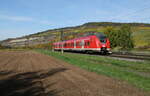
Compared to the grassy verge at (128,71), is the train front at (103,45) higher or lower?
higher

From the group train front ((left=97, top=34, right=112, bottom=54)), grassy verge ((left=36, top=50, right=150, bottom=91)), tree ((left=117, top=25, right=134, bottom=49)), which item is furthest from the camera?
tree ((left=117, top=25, right=134, bottom=49))

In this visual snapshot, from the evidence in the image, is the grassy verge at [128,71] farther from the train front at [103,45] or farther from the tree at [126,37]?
the tree at [126,37]

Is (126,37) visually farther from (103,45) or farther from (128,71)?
(128,71)

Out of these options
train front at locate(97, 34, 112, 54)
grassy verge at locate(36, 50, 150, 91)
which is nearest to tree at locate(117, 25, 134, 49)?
train front at locate(97, 34, 112, 54)

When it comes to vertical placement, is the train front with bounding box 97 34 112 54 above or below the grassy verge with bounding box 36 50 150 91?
above

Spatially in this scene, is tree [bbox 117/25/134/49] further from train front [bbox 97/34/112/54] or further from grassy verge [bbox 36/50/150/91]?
grassy verge [bbox 36/50/150/91]

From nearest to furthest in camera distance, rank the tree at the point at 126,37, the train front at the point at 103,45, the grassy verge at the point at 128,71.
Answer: the grassy verge at the point at 128,71, the train front at the point at 103,45, the tree at the point at 126,37

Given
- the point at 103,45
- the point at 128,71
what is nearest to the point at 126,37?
the point at 103,45

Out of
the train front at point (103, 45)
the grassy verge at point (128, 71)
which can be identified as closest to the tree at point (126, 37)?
the train front at point (103, 45)

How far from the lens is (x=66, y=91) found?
8.53 m

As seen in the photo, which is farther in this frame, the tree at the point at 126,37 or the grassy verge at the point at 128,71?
the tree at the point at 126,37

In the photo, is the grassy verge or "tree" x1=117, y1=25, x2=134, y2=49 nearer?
the grassy verge

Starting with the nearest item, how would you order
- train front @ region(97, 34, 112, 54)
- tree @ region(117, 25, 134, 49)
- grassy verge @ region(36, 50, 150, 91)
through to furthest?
grassy verge @ region(36, 50, 150, 91) → train front @ region(97, 34, 112, 54) → tree @ region(117, 25, 134, 49)

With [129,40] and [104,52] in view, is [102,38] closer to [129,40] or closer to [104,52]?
[104,52]
